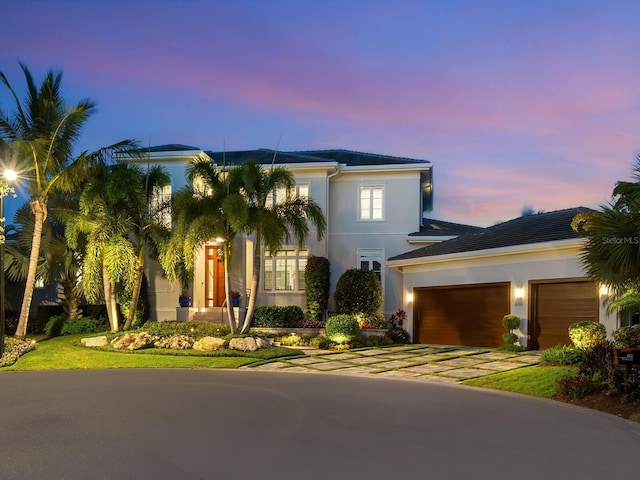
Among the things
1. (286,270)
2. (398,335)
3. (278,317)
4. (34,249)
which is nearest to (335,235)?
(286,270)

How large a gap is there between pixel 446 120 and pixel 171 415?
16.1m

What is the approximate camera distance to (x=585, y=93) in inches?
679

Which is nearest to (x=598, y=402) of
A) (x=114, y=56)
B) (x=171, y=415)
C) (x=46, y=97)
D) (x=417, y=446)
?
(x=417, y=446)

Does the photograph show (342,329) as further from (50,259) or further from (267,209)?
(50,259)

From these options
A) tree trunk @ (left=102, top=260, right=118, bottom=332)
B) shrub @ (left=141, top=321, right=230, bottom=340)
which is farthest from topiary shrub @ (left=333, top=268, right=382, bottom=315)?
tree trunk @ (left=102, top=260, right=118, bottom=332)

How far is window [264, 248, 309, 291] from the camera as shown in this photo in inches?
896

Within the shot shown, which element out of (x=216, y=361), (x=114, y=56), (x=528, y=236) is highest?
(x=114, y=56)

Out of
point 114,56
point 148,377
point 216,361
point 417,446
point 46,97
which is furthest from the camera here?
point 46,97

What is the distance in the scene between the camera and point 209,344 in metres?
16.7

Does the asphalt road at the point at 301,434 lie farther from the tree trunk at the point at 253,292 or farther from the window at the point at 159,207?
the window at the point at 159,207

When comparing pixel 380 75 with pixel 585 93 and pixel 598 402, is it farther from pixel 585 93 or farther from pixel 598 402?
pixel 598 402

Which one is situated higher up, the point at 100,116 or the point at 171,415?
the point at 100,116

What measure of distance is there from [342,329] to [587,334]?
7211 mm

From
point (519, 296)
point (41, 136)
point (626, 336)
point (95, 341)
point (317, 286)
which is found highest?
point (41, 136)
